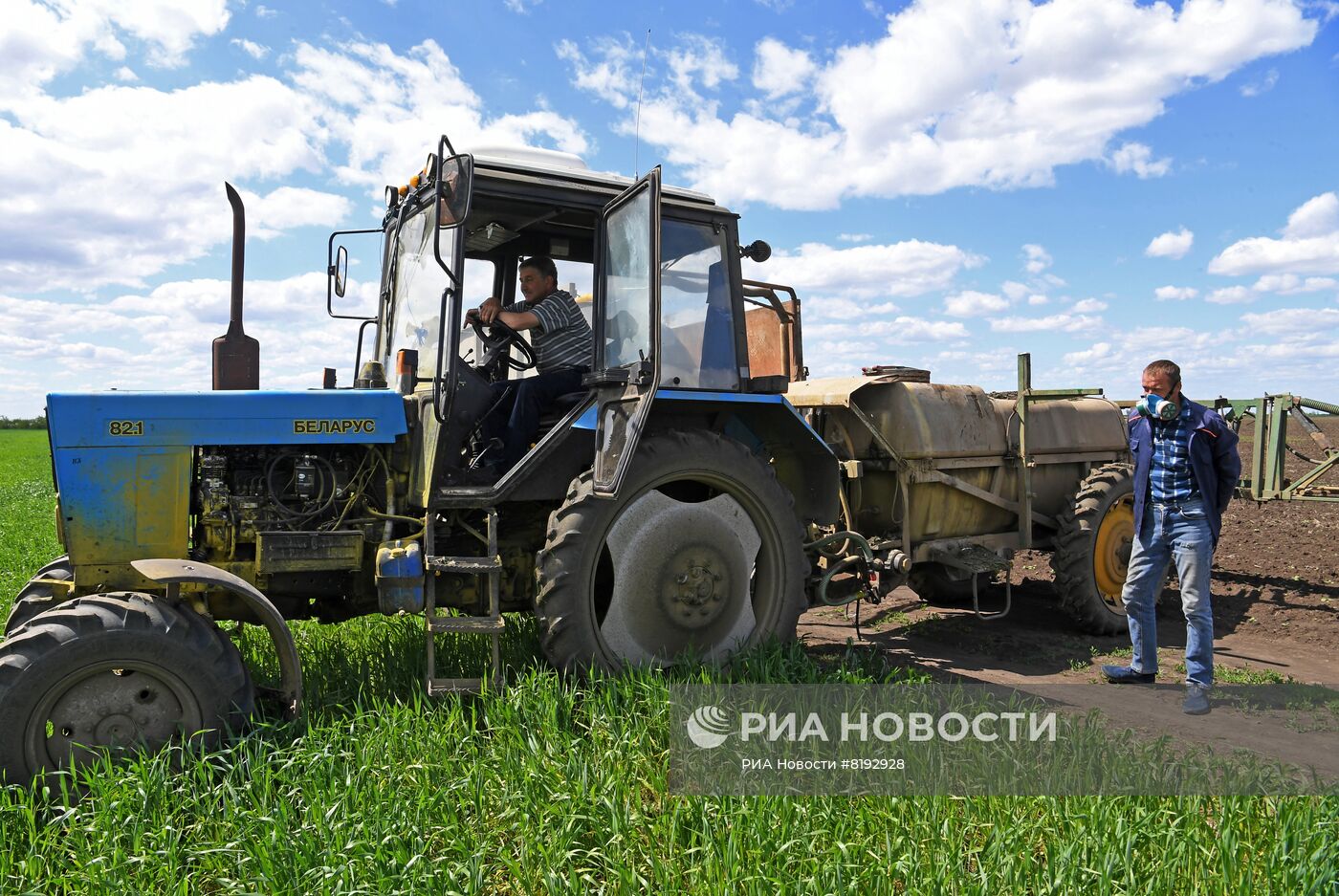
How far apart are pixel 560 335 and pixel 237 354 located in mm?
1561

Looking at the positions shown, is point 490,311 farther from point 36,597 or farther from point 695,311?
point 36,597

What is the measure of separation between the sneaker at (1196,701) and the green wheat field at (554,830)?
5.27 feet

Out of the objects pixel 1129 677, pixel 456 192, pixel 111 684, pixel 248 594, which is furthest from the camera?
pixel 1129 677

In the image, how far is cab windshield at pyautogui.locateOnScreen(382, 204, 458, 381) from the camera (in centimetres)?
466

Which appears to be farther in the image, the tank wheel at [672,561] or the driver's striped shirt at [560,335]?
the driver's striped shirt at [560,335]

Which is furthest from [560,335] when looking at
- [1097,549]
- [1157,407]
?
[1097,549]

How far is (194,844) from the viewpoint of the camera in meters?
3.11

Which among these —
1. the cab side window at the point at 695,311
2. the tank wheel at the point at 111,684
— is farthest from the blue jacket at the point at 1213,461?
the tank wheel at the point at 111,684

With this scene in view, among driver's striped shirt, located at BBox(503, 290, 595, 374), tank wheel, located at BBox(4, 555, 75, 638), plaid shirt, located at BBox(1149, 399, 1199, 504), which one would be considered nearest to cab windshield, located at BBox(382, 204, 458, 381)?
driver's striped shirt, located at BBox(503, 290, 595, 374)

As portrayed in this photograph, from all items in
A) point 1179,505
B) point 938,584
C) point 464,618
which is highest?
point 1179,505

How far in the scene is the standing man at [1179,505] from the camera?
5008mm

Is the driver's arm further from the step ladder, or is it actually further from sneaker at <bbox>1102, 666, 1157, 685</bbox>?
sneaker at <bbox>1102, 666, 1157, 685</bbox>

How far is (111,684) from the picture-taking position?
11.5ft

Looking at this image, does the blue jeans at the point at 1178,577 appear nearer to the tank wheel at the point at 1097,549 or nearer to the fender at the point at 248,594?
the tank wheel at the point at 1097,549
